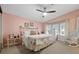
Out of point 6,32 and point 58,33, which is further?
point 58,33

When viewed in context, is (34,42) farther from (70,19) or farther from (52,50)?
(70,19)

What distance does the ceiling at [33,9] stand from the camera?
5.61 ft

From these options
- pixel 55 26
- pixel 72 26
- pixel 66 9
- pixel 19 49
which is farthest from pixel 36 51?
pixel 66 9

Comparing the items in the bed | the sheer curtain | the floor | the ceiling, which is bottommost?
the floor

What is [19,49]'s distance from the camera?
1.74 m

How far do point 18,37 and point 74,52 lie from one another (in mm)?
991

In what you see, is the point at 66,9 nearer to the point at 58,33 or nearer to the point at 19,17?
the point at 58,33

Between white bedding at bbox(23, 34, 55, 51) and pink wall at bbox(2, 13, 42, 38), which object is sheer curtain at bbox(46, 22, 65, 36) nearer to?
white bedding at bbox(23, 34, 55, 51)

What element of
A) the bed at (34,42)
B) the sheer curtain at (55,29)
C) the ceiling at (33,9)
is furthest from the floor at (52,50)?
the ceiling at (33,9)

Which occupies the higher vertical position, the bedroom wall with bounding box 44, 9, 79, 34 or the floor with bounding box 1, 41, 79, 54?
the bedroom wall with bounding box 44, 9, 79, 34

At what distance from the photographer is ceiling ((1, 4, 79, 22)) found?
1709 millimetres

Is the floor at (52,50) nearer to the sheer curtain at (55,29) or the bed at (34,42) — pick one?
the bed at (34,42)

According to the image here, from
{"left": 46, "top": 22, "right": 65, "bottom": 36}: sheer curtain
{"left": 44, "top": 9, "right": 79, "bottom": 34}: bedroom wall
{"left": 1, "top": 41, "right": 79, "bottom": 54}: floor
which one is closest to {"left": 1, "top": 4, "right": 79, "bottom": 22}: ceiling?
{"left": 44, "top": 9, "right": 79, "bottom": 34}: bedroom wall
